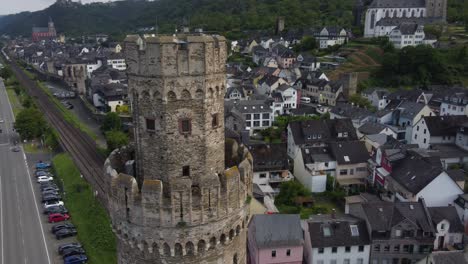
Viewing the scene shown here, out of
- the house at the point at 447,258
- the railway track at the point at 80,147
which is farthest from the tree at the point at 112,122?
the house at the point at 447,258

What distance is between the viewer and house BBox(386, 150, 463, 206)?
46062 mm

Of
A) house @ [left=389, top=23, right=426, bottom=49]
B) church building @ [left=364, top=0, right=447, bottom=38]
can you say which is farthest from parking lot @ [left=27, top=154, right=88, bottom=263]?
church building @ [left=364, top=0, right=447, bottom=38]

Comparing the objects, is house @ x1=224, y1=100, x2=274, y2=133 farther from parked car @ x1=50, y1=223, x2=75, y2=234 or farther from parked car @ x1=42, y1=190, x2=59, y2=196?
parked car @ x1=50, y1=223, x2=75, y2=234

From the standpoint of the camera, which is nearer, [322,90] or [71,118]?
[71,118]

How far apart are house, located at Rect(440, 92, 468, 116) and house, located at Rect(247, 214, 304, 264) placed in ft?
189

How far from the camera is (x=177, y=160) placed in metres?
12.8

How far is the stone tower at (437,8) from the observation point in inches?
6501

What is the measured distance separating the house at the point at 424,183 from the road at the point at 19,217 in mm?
38172

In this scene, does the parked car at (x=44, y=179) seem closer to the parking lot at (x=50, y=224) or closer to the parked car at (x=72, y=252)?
the parking lot at (x=50, y=224)

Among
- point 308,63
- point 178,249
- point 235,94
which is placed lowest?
point 235,94

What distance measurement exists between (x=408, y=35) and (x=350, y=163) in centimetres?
9883

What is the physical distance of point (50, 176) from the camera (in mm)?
61594

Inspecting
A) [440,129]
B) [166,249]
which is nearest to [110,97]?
[440,129]

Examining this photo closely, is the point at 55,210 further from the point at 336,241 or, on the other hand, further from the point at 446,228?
the point at 446,228
